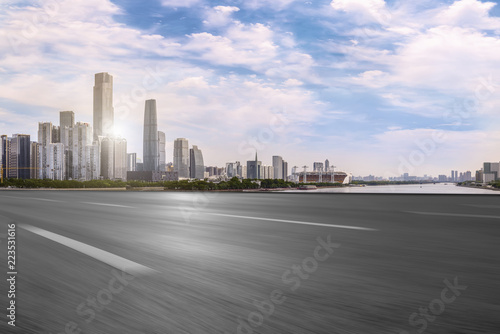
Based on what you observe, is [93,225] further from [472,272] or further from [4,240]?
[472,272]

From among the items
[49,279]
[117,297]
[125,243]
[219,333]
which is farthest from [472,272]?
[125,243]

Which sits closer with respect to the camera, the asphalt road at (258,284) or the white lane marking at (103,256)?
the asphalt road at (258,284)

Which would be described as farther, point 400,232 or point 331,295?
Result: point 400,232

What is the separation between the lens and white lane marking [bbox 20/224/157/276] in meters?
4.37

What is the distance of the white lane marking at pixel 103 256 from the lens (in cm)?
437

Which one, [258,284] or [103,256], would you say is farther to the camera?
[103,256]

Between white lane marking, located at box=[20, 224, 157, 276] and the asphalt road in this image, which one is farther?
white lane marking, located at box=[20, 224, 157, 276]

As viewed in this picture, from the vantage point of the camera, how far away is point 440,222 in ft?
31.6

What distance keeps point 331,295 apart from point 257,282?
786 millimetres

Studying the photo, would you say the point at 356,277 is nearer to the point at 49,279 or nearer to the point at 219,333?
the point at 219,333

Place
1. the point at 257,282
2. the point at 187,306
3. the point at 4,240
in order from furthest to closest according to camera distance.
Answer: the point at 4,240 → the point at 257,282 → the point at 187,306

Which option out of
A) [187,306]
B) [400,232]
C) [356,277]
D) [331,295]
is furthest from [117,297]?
[400,232]

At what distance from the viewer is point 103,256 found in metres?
5.29

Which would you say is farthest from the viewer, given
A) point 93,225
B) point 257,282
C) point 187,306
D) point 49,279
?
point 93,225
